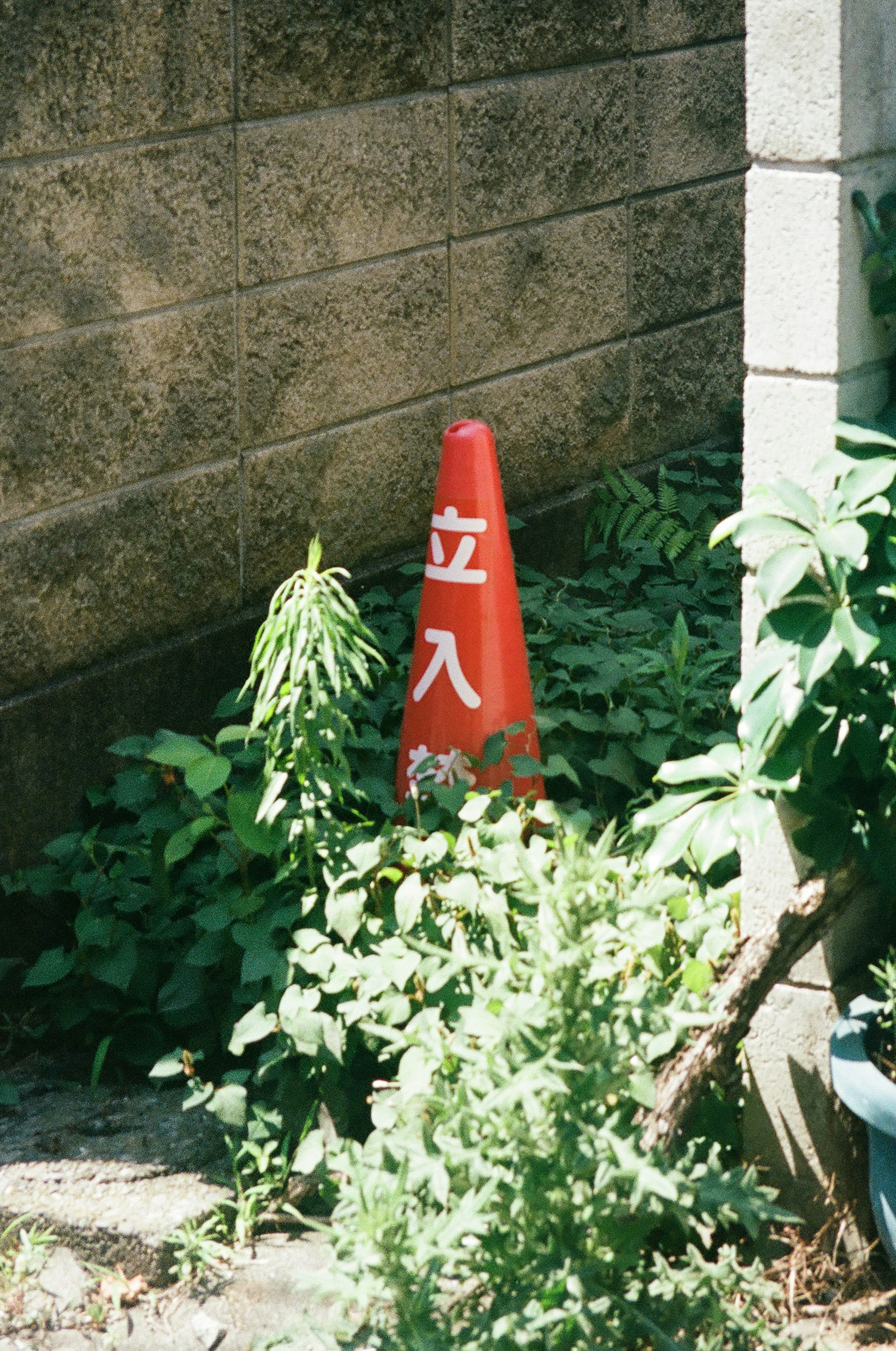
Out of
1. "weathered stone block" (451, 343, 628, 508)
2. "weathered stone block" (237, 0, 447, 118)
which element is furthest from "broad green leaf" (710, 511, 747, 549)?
"weathered stone block" (451, 343, 628, 508)

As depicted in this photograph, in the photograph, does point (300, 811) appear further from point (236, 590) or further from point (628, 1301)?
point (628, 1301)

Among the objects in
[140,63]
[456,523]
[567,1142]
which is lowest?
[567,1142]

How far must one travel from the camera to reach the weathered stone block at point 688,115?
543 centimetres

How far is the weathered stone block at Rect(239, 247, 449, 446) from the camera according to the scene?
438 centimetres

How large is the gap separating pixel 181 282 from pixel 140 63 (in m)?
0.52

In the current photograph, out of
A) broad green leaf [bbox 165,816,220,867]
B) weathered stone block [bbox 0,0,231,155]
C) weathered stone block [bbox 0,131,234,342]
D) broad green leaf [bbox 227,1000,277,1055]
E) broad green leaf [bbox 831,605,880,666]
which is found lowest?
broad green leaf [bbox 227,1000,277,1055]

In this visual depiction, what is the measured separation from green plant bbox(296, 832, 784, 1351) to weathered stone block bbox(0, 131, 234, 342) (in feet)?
6.23

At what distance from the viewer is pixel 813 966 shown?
3098 mm

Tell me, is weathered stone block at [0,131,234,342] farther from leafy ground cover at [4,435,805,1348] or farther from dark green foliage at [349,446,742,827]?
dark green foliage at [349,446,742,827]

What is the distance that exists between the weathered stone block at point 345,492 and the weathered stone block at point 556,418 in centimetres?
20

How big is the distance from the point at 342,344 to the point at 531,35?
3.88 ft

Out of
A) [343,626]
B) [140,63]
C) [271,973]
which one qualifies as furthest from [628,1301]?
[140,63]

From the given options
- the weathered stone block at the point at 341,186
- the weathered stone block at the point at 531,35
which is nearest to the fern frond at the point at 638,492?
the weathered stone block at the point at 341,186

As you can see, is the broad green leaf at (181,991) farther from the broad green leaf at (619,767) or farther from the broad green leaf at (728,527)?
the broad green leaf at (728,527)
